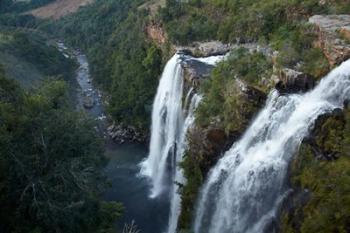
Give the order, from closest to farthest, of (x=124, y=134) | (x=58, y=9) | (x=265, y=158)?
(x=265, y=158) → (x=124, y=134) → (x=58, y=9)

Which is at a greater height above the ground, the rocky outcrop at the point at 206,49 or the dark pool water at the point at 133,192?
the rocky outcrop at the point at 206,49

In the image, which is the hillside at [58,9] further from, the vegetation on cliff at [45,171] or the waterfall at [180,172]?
the vegetation on cliff at [45,171]

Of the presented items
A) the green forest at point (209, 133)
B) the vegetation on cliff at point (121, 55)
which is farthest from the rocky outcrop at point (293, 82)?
the vegetation on cliff at point (121, 55)

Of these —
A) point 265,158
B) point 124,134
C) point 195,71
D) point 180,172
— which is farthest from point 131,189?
point 265,158

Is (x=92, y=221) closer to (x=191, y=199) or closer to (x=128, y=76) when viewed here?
(x=191, y=199)

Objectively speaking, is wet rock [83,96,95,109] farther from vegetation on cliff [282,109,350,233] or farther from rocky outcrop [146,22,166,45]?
vegetation on cliff [282,109,350,233]

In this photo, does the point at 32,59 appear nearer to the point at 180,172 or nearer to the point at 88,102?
the point at 88,102
